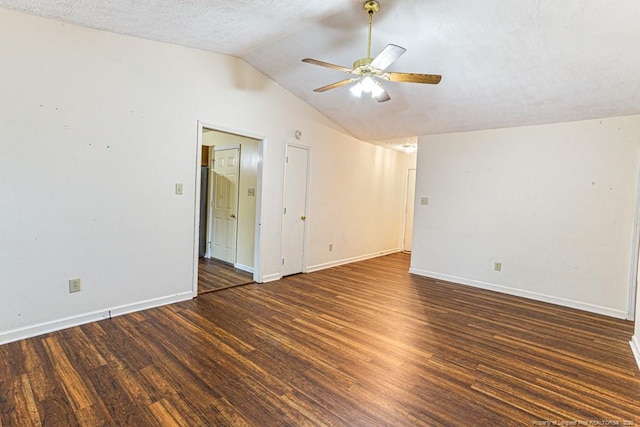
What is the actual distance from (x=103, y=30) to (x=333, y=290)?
381 centimetres

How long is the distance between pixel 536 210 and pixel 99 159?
5.26m

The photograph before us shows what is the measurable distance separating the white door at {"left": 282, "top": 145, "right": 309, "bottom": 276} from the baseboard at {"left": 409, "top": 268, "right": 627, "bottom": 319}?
2.05 m

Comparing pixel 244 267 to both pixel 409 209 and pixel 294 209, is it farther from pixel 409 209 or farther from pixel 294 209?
pixel 409 209

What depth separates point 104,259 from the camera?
3.13 meters

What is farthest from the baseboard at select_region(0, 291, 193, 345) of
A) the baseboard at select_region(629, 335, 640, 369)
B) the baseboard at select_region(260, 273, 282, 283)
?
the baseboard at select_region(629, 335, 640, 369)

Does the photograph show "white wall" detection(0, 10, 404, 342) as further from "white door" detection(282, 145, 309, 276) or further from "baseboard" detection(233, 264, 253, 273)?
"baseboard" detection(233, 264, 253, 273)

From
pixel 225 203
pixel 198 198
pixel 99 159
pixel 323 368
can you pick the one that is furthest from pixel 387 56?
pixel 225 203

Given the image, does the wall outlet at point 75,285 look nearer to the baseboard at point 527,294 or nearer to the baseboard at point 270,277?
the baseboard at point 270,277

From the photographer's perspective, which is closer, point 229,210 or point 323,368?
point 323,368

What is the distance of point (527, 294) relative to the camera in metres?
4.40

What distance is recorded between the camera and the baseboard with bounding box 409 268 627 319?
12.6ft

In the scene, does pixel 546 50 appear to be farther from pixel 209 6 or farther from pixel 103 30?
pixel 103 30

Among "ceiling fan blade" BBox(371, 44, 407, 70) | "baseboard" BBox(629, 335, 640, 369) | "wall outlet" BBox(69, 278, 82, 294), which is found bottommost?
"baseboard" BBox(629, 335, 640, 369)

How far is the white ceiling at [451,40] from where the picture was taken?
8.50 ft
